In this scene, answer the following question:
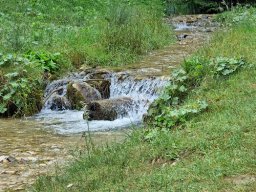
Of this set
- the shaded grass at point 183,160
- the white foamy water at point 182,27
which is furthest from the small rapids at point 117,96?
the white foamy water at point 182,27

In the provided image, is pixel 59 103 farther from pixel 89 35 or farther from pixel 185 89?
pixel 89 35

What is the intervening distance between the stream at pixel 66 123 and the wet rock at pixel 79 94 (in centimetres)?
13

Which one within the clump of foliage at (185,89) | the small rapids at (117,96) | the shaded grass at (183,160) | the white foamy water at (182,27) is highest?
the white foamy water at (182,27)

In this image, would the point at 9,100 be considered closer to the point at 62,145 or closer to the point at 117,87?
the point at 117,87

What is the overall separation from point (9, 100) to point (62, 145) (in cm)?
297

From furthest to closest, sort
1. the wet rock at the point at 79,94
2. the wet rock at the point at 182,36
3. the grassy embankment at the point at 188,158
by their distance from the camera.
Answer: the wet rock at the point at 182,36 < the wet rock at the point at 79,94 < the grassy embankment at the point at 188,158

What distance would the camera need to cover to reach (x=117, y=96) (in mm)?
10242

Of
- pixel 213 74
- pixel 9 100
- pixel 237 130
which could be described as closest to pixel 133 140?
pixel 237 130

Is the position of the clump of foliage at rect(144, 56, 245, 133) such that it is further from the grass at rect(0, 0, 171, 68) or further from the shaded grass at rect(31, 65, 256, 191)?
the grass at rect(0, 0, 171, 68)

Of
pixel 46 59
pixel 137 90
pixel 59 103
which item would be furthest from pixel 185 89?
pixel 46 59

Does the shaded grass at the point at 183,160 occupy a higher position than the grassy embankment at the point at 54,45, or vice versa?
the grassy embankment at the point at 54,45

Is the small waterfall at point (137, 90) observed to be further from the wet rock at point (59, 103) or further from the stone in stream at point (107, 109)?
the wet rock at point (59, 103)

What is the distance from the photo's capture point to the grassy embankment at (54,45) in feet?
32.2

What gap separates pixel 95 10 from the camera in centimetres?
1984
